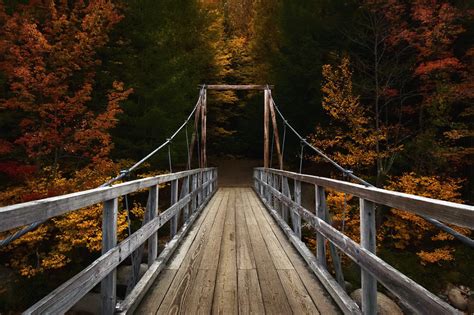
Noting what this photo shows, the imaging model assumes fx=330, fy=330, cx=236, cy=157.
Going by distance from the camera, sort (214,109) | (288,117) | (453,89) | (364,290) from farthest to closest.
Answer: (214,109) < (288,117) < (453,89) < (364,290)

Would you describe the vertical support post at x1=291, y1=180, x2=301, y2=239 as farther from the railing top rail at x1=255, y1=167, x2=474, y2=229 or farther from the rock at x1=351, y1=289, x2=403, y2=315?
the rock at x1=351, y1=289, x2=403, y2=315

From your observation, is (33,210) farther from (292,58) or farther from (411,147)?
(292,58)

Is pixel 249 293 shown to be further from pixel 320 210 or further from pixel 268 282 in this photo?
pixel 320 210

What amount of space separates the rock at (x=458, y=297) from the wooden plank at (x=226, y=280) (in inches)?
329

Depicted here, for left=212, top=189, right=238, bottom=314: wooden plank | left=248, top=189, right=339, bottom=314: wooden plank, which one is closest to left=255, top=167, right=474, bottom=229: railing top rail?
left=248, top=189, right=339, bottom=314: wooden plank

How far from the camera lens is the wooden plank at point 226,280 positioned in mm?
2714

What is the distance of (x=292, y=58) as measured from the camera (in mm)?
18109

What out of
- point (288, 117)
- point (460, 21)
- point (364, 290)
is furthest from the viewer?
point (288, 117)

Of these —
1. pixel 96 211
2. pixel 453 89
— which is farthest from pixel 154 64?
pixel 453 89

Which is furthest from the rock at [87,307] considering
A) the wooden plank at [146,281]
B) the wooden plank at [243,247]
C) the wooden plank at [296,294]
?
the wooden plank at [296,294]

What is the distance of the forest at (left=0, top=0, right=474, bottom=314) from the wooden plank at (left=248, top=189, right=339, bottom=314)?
4.13 metres

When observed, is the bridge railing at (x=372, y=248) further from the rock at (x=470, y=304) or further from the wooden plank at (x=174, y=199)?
the rock at (x=470, y=304)

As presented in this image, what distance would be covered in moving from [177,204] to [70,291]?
312 centimetres

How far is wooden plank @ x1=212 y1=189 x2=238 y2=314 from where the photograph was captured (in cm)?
271
